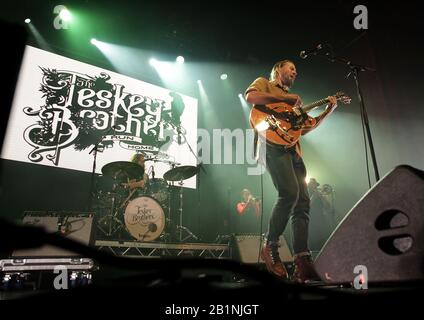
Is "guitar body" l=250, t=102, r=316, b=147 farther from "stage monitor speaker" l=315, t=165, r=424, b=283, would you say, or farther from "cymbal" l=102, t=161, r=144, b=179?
"cymbal" l=102, t=161, r=144, b=179

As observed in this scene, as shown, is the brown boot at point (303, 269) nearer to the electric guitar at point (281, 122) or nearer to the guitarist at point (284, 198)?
the guitarist at point (284, 198)

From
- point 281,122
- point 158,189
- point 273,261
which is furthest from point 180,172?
point 273,261

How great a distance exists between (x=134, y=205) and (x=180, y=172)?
30.4 inches

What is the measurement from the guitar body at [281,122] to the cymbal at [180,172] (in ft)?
5.47

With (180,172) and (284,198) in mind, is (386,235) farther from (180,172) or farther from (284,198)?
(180,172)

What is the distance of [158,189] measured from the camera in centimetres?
479

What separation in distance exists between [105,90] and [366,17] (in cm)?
453

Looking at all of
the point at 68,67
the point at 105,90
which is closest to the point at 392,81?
the point at 105,90

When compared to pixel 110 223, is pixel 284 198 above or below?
above

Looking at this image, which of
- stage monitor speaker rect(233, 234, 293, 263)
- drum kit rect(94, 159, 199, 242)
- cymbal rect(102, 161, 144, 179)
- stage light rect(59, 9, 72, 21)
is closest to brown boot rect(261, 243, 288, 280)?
stage monitor speaker rect(233, 234, 293, 263)

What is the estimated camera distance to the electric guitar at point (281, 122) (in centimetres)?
274

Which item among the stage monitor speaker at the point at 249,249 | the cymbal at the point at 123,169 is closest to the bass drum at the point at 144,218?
the cymbal at the point at 123,169
